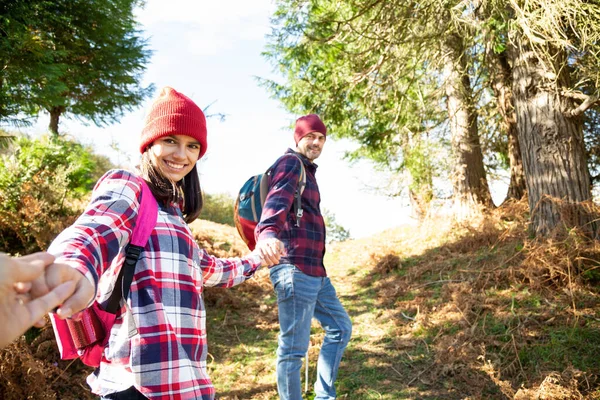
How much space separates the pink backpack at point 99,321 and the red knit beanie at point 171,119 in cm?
38

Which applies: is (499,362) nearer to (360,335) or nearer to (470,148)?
(360,335)

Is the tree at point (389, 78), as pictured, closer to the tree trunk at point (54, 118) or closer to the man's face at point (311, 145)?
the man's face at point (311, 145)

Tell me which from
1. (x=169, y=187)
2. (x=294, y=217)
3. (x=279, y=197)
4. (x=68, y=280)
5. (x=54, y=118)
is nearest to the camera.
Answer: (x=68, y=280)

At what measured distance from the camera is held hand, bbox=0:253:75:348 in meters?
0.95

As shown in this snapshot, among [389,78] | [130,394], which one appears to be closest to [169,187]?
[130,394]

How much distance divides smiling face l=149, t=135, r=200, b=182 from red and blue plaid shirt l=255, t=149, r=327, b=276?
49.9 inches

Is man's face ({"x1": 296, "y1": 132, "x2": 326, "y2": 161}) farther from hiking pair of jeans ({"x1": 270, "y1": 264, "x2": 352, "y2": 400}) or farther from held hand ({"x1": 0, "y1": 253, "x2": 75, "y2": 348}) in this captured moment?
held hand ({"x1": 0, "y1": 253, "x2": 75, "y2": 348})

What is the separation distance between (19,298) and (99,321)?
0.78 meters

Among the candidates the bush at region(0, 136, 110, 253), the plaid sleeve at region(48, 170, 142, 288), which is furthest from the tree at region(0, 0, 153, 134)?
the plaid sleeve at region(48, 170, 142, 288)

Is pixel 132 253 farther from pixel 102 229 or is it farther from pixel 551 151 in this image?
pixel 551 151

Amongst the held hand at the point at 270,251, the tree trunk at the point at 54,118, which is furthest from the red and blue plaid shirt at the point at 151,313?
the tree trunk at the point at 54,118

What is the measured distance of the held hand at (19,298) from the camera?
0.95 meters

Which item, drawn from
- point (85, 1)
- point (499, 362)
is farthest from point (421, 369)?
point (85, 1)

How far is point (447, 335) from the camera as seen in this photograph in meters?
5.47
